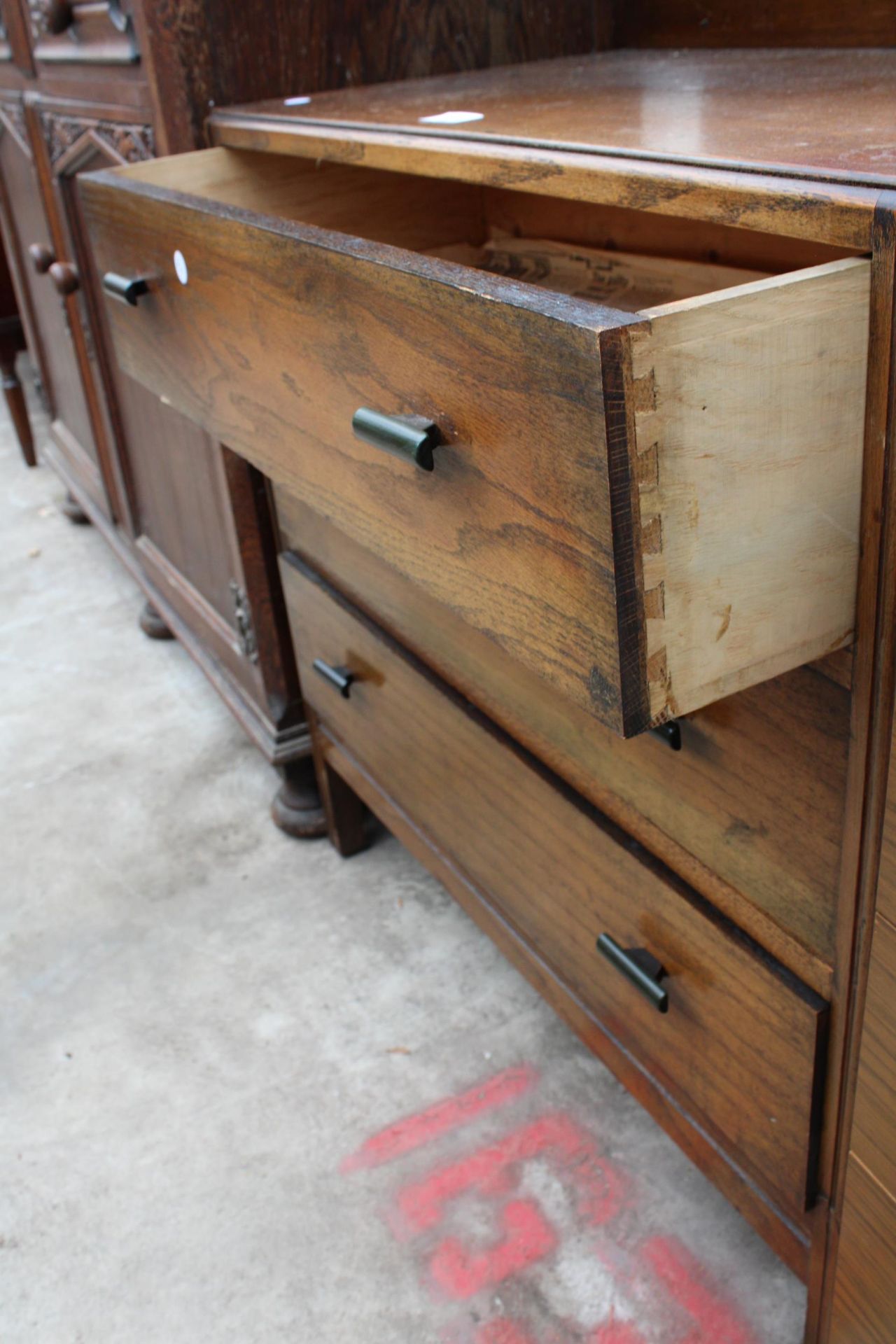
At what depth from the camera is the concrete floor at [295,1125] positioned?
0.89 metres

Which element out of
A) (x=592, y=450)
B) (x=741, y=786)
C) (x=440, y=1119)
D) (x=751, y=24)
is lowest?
(x=440, y=1119)

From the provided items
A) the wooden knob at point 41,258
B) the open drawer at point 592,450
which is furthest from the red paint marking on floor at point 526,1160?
the wooden knob at point 41,258

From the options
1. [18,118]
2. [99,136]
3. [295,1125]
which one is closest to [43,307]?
[18,118]

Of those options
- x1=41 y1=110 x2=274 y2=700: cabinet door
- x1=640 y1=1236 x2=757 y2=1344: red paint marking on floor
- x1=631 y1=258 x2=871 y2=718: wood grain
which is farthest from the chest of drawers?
x1=41 y1=110 x2=274 y2=700: cabinet door

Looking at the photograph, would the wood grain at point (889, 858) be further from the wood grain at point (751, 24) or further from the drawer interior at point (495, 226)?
the wood grain at point (751, 24)

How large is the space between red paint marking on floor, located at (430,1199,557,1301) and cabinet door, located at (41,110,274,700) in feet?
2.17

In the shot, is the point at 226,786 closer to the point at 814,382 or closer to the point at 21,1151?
the point at 21,1151

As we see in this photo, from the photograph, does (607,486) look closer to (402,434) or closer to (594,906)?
(402,434)

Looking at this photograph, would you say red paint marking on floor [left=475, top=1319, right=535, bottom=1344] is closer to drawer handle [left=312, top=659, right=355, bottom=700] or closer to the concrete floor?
the concrete floor

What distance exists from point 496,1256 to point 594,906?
1.02ft

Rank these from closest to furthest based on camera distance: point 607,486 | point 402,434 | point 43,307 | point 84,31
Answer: point 607,486
point 402,434
point 84,31
point 43,307

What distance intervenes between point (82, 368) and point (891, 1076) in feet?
5.24

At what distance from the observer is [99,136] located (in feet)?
4.43

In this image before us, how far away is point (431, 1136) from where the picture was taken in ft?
3.38
